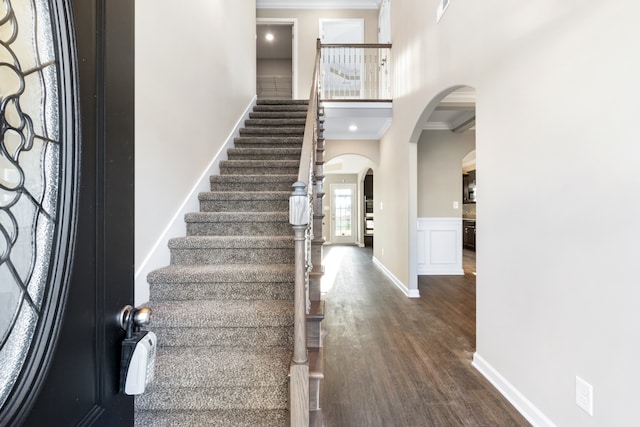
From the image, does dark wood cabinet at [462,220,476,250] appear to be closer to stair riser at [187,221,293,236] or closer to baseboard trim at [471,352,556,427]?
baseboard trim at [471,352,556,427]

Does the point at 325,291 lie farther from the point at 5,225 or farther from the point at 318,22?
the point at 318,22

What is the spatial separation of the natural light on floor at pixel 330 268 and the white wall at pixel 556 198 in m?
2.10

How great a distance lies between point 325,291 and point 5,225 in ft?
13.1

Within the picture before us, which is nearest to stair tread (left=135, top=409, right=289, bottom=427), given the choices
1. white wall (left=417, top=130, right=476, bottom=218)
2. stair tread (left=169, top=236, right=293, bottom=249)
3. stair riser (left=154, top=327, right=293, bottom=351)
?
stair riser (left=154, top=327, right=293, bottom=351)

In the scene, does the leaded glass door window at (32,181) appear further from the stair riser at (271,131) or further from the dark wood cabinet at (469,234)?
the dark wood cabinet at (469,234)

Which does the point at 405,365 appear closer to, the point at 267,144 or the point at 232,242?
the point at 232,242

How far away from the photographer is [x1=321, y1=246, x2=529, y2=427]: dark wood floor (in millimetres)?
1703

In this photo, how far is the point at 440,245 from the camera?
511 centimetres

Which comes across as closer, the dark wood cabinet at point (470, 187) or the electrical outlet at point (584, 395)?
the electrical outlet at point (584, 395)

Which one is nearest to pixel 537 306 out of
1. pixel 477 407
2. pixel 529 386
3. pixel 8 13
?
pixel 529 386

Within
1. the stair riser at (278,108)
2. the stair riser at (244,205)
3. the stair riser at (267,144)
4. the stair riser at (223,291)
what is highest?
the stair riser at (278,108)

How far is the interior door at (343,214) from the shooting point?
1024 centimetres

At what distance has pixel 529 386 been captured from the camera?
1670mm

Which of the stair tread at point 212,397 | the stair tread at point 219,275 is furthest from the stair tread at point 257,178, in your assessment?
the stair tread at point 212,397
